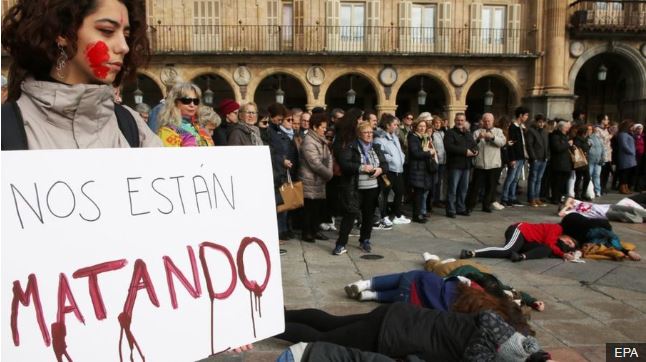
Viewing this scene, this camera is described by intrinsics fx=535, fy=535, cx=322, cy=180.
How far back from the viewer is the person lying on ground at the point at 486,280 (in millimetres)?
3806

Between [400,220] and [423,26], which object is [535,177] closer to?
[400,220]

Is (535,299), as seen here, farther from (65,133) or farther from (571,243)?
(65,133)

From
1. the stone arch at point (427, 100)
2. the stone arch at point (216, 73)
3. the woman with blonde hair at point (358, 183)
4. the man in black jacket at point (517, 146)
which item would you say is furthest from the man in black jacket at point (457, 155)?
the stone arch at point (427, 100)

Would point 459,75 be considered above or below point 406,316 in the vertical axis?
above

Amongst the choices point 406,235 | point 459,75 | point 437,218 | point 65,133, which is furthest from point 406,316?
point 459,75

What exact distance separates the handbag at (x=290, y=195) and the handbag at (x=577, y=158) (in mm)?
6343

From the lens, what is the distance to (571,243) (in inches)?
243

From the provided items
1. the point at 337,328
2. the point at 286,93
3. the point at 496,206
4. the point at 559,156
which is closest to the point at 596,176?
the point at 559,156

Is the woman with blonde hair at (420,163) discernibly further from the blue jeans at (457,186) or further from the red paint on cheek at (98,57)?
the red paint on cheek at (98,57)

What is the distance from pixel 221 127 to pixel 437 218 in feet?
13.8

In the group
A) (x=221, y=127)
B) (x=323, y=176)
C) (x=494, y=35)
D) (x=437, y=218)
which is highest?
(x=494, y=35)

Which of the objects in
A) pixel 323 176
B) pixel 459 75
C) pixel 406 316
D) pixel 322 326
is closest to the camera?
pixel 406 316

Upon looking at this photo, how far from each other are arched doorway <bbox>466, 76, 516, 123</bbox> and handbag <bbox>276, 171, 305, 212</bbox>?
1884 cm

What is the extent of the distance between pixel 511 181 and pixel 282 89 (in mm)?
14859
